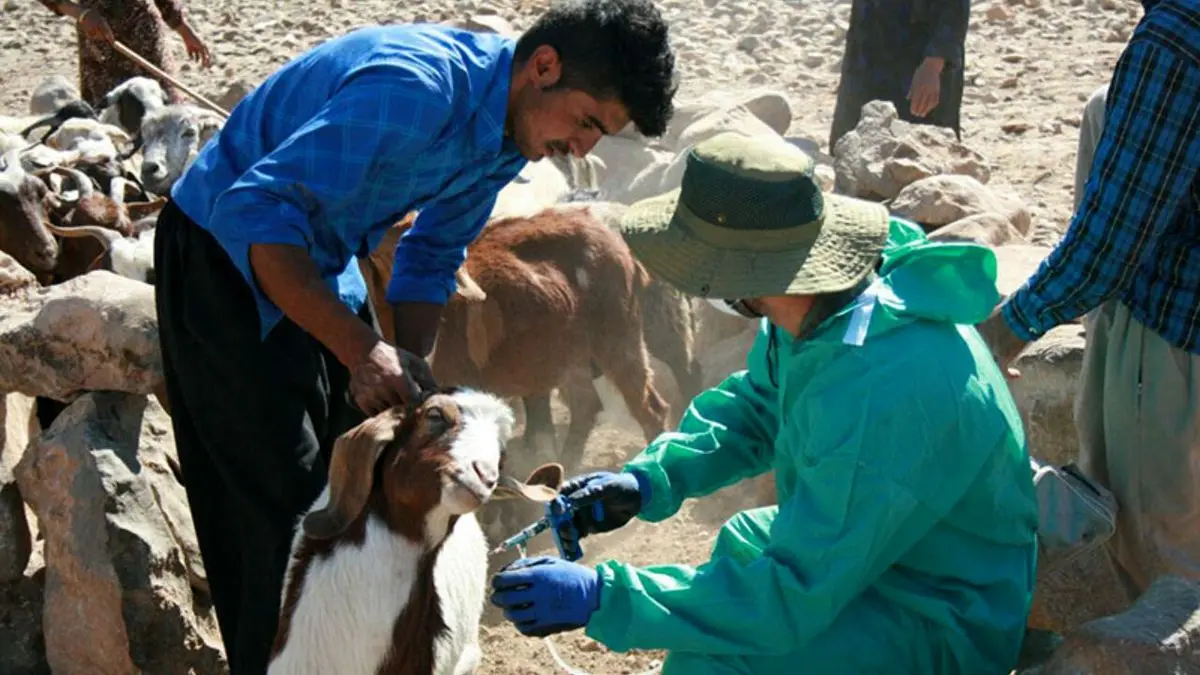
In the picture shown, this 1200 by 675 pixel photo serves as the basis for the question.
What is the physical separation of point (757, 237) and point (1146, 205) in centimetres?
109

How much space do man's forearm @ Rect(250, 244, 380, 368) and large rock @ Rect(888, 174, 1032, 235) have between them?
13.4 feet

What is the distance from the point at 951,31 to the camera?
31.9ft

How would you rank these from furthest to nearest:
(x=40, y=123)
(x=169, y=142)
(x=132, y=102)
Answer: (x=132, y=102), (x=40, y=123), (x=169, y=142)

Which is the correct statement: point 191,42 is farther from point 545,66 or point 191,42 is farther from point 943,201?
point 545,66

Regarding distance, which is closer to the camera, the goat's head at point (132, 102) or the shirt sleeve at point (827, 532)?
the shirt sleeve at point (827, 532)

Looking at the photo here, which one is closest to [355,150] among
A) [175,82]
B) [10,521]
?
[10,521]

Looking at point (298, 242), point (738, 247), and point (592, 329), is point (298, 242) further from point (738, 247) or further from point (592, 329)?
point (592, 329)

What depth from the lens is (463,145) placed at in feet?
12.5

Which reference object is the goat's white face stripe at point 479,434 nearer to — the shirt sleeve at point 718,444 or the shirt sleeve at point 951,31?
the shirt sleeve at point 718,444

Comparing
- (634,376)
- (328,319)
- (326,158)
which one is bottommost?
(634,376)

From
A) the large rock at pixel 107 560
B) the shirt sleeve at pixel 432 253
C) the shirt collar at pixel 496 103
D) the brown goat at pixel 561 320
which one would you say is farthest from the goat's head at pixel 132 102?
the shirt collar at pixel 496 103

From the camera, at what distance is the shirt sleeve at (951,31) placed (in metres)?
9.62

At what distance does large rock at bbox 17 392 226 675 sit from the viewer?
16.5ft

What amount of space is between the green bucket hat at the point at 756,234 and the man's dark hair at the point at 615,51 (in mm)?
397
